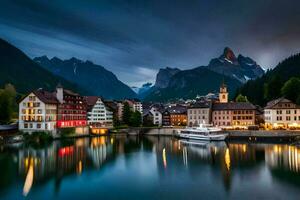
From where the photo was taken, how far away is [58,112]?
289ft

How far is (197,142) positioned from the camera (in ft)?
265

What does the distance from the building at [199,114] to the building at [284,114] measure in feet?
59.3

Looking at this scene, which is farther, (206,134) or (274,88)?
(274,88)

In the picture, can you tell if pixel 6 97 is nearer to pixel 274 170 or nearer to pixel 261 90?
pixel 274 170

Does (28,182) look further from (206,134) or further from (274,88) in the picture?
(274,88)

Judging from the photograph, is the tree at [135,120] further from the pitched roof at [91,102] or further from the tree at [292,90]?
the tree at [292,90]

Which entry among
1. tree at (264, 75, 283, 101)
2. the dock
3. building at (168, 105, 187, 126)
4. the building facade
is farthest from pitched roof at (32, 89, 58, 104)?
tree at (264, 75, 283, 101)

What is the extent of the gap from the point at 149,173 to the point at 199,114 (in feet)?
195

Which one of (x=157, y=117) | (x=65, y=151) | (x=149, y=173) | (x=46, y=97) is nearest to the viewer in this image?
(x=149, y=173)

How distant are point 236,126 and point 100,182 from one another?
211 feet

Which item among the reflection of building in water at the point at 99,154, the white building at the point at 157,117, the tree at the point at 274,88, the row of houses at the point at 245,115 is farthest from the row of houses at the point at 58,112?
the tree at the point at 274,88

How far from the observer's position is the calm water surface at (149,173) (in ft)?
109

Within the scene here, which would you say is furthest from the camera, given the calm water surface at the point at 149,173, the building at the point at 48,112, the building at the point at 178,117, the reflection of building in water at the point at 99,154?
the building at the point at 178,117

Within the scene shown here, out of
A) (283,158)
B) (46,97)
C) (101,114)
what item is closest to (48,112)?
(46,97)
